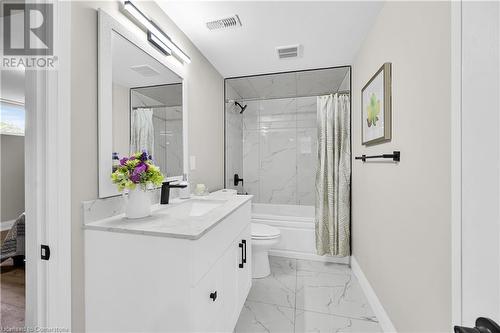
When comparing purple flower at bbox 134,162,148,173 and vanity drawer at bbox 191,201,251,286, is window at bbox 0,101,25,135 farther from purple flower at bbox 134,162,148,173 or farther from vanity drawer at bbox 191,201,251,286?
vanity drawer at bbox 191,201,251,286

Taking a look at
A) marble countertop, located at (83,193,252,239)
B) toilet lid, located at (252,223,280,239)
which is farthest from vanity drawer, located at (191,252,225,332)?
toilet lid, located at (252,223,280,239)

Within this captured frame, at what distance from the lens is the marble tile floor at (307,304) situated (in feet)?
5.41

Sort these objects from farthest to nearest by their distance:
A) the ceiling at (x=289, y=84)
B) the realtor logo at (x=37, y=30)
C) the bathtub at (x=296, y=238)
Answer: the ceiling at (x=289, y=84)
the bathtub at (x=296, y=238)
the realtor logo at (x=37, y=30)

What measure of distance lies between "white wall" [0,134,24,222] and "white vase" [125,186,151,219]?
328 centimetres

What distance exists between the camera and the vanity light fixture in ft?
4.24

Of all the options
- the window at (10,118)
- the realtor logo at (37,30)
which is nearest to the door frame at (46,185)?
the realtor logo at (37,30)

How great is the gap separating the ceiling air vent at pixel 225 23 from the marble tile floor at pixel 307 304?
232cm

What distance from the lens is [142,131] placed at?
1.48 m

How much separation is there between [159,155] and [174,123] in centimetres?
33

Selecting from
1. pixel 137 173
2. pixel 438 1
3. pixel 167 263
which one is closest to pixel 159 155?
pixel 137 173

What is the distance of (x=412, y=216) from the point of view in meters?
1.22

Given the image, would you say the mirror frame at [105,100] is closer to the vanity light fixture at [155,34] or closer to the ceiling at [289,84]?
the vanity light fixture at [155,34]

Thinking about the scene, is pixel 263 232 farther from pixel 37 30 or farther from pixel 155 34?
pixel 37 30

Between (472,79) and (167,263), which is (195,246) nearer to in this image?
(167,263)
